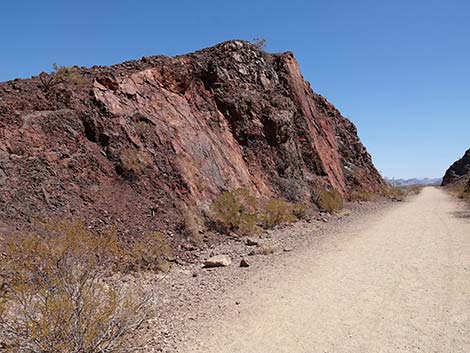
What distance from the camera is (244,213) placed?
1394cm

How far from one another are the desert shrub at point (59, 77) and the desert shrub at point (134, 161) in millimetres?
3405

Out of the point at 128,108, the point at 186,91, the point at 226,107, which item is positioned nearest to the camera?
the point at 128,108

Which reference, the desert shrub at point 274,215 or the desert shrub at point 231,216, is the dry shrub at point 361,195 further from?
the desert shrub at point 231,216

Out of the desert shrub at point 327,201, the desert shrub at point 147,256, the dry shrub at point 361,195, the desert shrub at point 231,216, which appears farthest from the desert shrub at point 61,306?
the dry shrub at point 361,195

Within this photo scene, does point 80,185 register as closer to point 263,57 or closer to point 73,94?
point 73,94

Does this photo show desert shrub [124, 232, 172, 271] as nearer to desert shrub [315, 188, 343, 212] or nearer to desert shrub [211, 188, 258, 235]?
desert shrub [211, 188, 258, 235]

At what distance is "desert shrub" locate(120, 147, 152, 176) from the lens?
12148 mm

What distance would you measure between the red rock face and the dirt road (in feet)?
14.7

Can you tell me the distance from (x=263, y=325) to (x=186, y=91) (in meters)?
14.0

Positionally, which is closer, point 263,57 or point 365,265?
point 365,265

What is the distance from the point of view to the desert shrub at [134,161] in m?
12.1

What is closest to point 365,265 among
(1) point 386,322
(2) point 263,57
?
(1) point 386,322

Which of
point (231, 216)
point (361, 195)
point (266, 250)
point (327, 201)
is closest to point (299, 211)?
point (327, 201)

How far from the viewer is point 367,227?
16.1m
